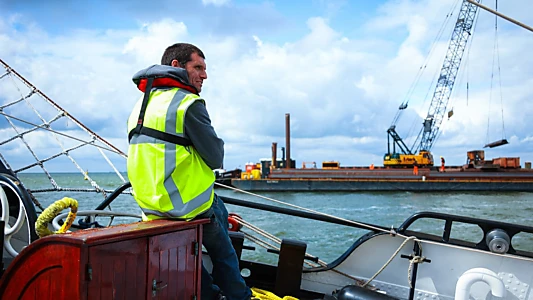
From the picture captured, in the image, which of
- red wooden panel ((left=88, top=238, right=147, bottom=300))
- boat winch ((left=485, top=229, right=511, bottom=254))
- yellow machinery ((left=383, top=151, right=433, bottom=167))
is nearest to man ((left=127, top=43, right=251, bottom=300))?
red wooden panel ((left=88, top=238, right=147, bottom=300))

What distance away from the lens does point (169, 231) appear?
227cm

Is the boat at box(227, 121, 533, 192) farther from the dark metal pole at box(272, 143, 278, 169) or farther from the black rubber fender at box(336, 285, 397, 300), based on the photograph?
the black rubber fender at box(336, 285, 397, 300)

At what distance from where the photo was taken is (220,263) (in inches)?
113

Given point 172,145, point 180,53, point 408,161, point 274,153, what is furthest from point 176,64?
point 408,161

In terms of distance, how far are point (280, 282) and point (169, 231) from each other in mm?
2057

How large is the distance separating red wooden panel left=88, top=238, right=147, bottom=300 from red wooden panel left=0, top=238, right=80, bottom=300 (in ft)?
0.23

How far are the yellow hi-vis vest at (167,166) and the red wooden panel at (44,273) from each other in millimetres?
586

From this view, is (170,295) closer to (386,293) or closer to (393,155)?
(386,293)

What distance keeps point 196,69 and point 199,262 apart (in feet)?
3.46

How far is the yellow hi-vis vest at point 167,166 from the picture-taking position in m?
2.29

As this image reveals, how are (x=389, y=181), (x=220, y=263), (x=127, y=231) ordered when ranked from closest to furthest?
(x=127, y=231), (x=220, y=263), (x=389, y=181)

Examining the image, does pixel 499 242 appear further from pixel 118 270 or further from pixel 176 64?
pixel 118 270

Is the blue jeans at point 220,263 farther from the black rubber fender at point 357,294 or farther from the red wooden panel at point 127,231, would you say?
the black rubber fender at point 357,294

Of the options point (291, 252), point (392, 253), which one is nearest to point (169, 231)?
point (291, 252)
